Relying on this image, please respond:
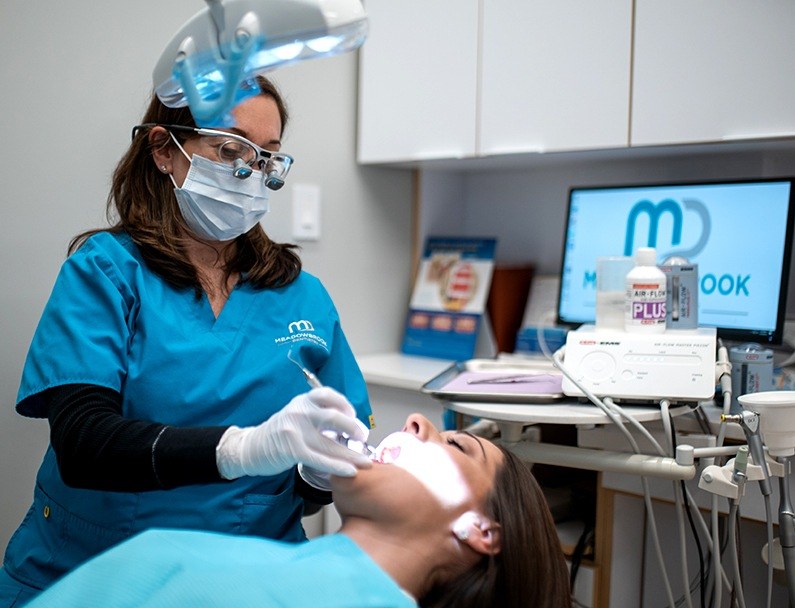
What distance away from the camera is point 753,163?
213cm

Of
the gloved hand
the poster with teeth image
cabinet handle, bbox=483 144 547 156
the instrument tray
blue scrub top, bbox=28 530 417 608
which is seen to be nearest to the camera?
blue scrub top, bbox=28 530 417 608

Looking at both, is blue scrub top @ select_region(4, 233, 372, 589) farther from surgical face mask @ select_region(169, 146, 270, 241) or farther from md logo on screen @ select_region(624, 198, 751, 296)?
md logo on screen @ select_region(624, 198, 751, 296)

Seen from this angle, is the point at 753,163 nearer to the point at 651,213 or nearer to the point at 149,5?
the point at 651,213

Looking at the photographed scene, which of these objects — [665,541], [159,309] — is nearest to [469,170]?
[665,541]

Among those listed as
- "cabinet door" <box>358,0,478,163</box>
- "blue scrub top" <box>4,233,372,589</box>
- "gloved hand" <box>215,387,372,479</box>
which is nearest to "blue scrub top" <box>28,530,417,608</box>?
"gloved hand" <box>215,387,372,479</box>

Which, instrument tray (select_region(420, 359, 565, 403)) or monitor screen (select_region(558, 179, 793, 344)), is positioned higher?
monitor screen (select_region(558, 179, 793, 344))

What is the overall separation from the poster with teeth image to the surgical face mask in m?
1.18

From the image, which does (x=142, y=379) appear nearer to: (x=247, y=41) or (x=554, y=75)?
(x=247, y=41)

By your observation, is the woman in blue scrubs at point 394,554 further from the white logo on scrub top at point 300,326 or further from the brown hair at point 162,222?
the brown hair at point 162,222

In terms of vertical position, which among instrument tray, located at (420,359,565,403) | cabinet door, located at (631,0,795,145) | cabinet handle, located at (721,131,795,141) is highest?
cabinet door, located at (631,0,795,145)

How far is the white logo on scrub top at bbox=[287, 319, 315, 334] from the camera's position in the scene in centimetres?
152

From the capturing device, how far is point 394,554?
1.11 meters

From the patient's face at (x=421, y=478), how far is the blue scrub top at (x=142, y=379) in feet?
1.03

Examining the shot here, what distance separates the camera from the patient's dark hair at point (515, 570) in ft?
3.69
